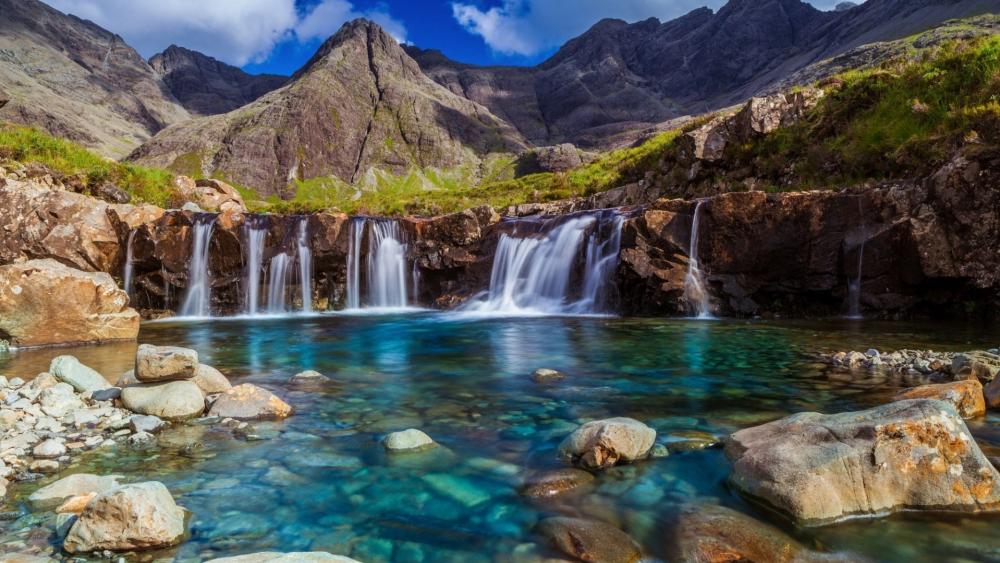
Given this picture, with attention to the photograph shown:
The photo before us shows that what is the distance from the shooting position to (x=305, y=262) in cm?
2355

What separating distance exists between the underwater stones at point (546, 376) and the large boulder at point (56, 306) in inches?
414

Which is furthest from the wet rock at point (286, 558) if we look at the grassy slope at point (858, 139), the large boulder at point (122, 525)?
the grassy slope at point (858, 139)

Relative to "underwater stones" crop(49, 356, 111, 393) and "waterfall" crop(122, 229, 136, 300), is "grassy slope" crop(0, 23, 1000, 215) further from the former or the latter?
"underwater stones" crop(49, 356, 111, 393)

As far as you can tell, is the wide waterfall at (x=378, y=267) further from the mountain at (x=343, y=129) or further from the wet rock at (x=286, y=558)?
the mountain at (x=343, y=129)

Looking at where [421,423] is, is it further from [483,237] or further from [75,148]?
[75,148]

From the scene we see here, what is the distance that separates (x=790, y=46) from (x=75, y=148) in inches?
8132

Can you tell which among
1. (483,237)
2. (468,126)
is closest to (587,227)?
(483,237)

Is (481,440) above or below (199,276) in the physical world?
below

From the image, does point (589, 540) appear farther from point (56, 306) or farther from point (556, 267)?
point (556, 267)

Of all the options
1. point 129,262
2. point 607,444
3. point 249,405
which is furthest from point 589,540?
point 129,262

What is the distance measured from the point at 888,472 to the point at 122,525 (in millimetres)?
5446

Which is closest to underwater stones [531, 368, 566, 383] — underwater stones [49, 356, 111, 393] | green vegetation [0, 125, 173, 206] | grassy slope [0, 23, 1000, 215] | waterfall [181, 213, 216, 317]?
underwater stones [49, 356, 111, 393]

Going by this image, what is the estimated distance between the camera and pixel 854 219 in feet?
51.5

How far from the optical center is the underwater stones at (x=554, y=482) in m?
4.63
